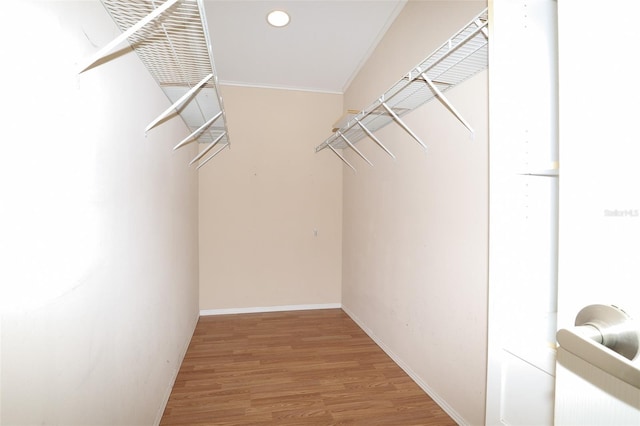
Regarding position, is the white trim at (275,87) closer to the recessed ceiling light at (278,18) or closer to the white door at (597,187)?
the recessed ceiling light at (278,18)

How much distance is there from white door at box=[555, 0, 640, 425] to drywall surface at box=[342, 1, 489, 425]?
1.30 m

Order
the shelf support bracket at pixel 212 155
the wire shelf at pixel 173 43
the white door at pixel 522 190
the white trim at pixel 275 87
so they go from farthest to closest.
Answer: the white trim at pixel 275 87 → the shelf support bracket at pixel 212 155 → the wire shelf at pixel 173 43 → the white door at pixel 522 190

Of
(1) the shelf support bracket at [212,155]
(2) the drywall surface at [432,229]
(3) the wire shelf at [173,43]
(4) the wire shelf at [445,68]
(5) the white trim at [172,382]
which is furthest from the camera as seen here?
(1) the shelf support bracket at [212,155]

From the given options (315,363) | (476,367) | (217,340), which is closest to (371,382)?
(315,363)

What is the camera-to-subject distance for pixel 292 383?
2.41 metres

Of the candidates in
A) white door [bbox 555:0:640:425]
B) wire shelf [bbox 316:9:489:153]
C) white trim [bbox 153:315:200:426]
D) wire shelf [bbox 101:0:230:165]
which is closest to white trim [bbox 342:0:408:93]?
wire shelf [bbox 316:9:489:153]

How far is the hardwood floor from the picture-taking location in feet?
6.64

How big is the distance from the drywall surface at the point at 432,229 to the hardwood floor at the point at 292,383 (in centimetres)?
23

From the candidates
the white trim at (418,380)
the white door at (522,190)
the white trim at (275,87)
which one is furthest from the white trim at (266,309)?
the white door at (522,190)

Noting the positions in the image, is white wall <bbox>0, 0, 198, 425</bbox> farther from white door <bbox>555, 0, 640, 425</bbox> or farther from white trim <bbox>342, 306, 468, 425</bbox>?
white trim <bbox>342, 306, 468, 425</bbox>

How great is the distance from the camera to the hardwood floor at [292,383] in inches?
79.7

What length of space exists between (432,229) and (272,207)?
2450 mm

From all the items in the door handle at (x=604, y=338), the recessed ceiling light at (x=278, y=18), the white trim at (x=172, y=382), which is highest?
the recessed ceiling light at (x=278, y=18)

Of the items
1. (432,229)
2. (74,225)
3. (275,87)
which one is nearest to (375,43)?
(275,87)
